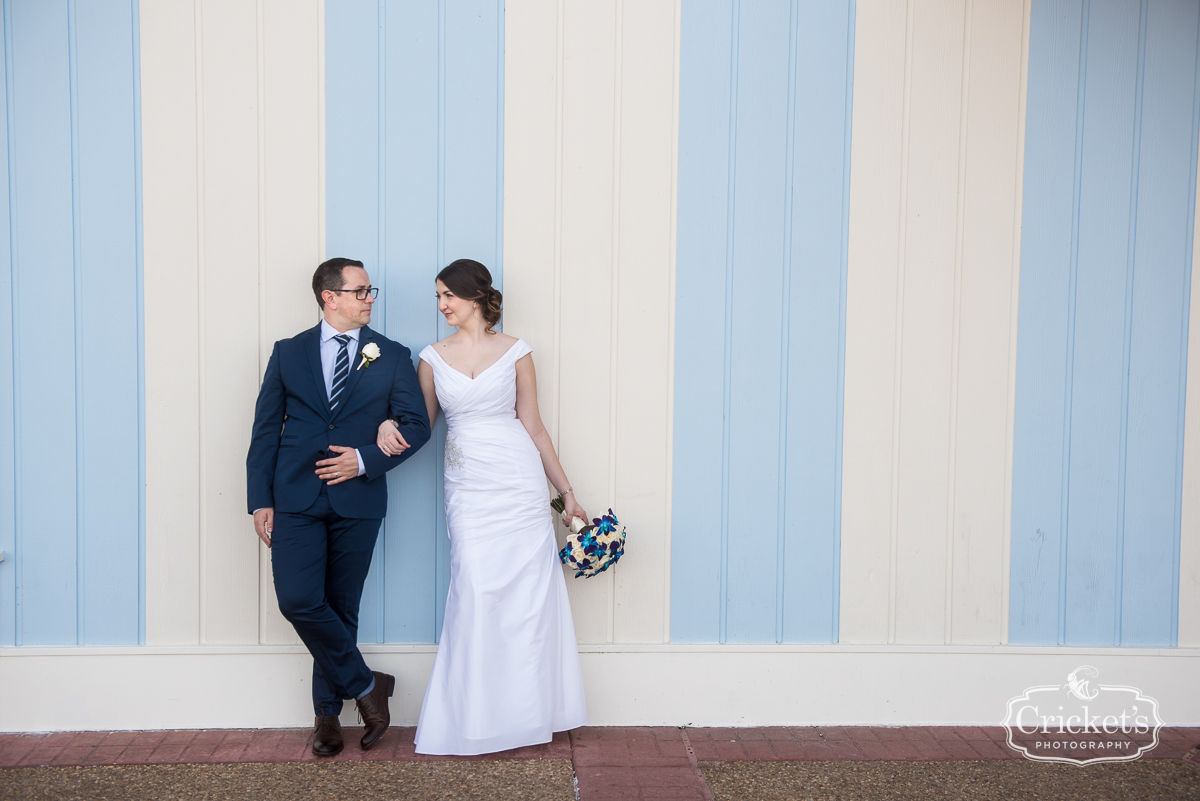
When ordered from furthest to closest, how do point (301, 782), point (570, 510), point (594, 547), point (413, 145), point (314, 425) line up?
point (413, 145) < point (570, 510) < point (594, 547) < point (314, 425) < point (301, 782)

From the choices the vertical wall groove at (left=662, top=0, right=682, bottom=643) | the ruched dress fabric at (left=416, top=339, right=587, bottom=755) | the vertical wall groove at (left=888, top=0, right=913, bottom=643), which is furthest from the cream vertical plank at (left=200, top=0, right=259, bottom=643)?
the vertical wall groove at (left=888, top=0, right=913, bottom=643)

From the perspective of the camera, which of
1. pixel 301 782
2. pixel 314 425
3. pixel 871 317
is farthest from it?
pixel 871 317

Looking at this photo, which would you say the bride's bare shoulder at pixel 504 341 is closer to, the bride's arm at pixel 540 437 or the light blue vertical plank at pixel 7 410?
the bride's arm at pixel 540 437

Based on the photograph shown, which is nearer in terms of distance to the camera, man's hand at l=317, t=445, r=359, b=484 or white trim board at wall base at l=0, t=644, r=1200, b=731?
man's hand at l=317, t=445, r=359, b=484

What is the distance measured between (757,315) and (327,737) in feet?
8.20

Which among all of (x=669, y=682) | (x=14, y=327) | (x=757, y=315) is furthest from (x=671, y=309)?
(x=14, y=327)

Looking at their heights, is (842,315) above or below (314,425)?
above

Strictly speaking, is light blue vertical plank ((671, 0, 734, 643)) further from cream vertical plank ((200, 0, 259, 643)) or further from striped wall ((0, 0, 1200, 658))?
cream vertical plank ((200, 0, 259, 643))

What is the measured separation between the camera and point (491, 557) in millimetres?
2980

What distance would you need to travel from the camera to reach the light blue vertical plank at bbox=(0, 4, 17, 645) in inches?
124

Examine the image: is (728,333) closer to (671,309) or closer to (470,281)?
(671,309)

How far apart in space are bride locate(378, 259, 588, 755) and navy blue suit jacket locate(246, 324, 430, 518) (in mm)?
93

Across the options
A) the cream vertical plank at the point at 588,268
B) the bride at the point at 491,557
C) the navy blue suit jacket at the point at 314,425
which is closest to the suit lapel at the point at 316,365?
the navy blue suit jacket at the point at 314,425

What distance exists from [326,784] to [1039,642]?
3097mm
